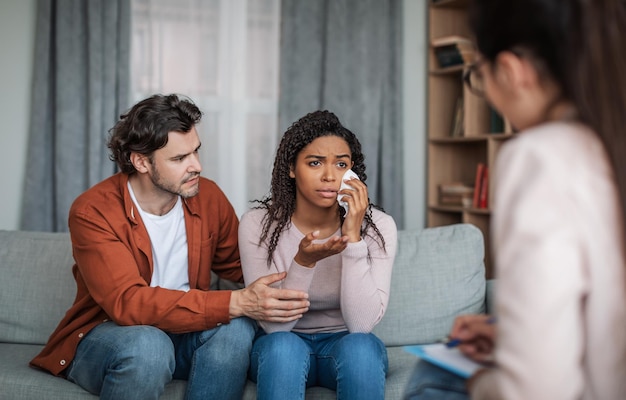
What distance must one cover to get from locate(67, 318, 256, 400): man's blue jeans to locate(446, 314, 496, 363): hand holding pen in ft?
2.88

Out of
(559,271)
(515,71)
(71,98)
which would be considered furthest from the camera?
(71,98)

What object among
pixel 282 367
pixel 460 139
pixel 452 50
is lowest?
pixel 282 367

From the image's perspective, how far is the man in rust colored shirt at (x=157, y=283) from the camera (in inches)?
73.5

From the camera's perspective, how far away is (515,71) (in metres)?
0.93

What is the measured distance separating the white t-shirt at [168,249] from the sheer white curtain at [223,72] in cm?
186

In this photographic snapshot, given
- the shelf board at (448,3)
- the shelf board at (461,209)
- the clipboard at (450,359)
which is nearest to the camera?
the clipboard at (450,359)

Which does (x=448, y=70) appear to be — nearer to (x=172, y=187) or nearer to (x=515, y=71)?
(x=172, y=187)

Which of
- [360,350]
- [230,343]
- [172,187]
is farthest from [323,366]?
[172,187]

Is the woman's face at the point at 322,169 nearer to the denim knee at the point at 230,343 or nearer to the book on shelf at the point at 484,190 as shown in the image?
the denim knee at the point at 230,343

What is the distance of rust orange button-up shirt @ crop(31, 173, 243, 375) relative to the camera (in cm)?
192

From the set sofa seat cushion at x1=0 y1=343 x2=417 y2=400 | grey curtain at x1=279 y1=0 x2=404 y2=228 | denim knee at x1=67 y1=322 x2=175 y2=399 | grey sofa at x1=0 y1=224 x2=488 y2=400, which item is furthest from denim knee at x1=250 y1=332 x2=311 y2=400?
grey curtain at x1=279 y1=0 x2=404 y2=228

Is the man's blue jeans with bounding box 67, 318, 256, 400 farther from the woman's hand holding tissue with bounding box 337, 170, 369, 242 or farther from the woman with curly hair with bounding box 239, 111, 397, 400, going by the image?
the woman's hand holding tissue with bounding box 337, 170, 369, 242

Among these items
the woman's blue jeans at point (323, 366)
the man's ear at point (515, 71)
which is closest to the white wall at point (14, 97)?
the woman's blue jeans at point (323, 366)

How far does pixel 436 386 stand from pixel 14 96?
3335 mm
